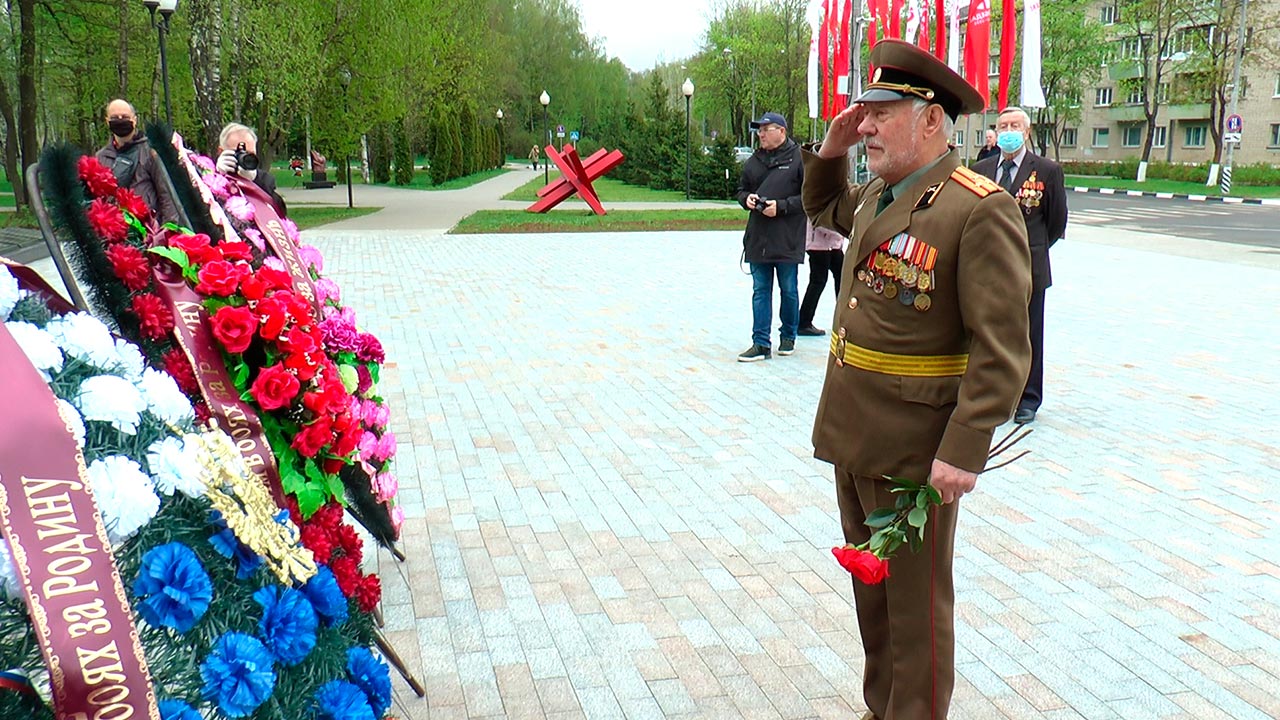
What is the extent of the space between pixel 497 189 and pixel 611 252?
2343 cm

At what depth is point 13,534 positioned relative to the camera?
1598mm

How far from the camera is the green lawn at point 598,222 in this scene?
21.1m

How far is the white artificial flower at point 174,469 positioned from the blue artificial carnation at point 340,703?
1.66ft

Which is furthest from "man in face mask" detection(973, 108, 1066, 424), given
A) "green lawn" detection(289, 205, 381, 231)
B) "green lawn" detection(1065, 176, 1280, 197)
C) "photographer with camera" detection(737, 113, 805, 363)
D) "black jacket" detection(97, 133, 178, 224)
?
"green lawn" detection(1065, 176, 1280, 197)

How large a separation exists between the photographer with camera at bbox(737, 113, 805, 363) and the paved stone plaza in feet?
1.56

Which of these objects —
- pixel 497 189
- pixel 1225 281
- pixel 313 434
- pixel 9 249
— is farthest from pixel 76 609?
pixel 497 189

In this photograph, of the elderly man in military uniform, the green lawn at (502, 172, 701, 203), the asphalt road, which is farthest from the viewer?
the green lawn at (502, 172, 701, 203)

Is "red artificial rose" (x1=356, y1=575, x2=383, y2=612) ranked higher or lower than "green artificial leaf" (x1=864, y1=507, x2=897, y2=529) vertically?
lower

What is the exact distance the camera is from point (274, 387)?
8.00 ft

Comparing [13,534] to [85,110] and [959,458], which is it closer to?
[959,458]

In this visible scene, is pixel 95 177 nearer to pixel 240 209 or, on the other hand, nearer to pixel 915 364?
pixel 240 209

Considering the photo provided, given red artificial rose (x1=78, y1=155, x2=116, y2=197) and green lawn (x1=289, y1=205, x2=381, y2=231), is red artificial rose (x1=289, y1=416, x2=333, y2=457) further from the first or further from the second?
green lawn (x1=289, y1=205, x2=381, y2=231)

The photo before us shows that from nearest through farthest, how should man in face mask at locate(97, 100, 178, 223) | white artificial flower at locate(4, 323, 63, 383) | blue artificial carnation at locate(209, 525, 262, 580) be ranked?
white artificial flower at locate(4, 323, 63, 383) → blue artificial carnation at locate(209, 525, 262, 580) → man in face mask at locate(97, 100, 178, 223)

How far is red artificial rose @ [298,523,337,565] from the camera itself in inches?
93.4
